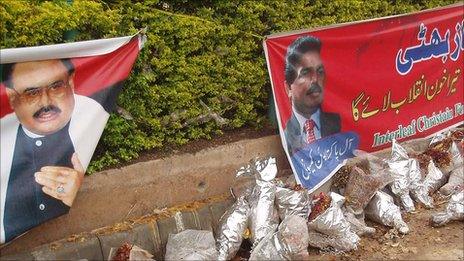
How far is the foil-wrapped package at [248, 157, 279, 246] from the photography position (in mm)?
4465

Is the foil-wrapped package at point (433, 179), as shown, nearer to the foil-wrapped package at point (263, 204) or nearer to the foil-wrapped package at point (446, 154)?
the foil-wrapped package at point (446, 154)

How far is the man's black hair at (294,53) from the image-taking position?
5.12m

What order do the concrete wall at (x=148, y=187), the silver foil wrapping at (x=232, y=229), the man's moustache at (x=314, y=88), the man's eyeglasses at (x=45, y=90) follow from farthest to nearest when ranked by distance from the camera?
the man's moustache at (x=314, y=88)
the silver foil wrapping at (x=232, y=229)
the concrete wall at (x=148, y=187)
the man's eyeglasses at (x=45, y=90)

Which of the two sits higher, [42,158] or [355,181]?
[42,158]

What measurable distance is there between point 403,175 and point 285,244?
1.77 meters

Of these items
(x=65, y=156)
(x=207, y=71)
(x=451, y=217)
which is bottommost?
(x=451, y=217)

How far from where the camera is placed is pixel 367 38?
5879 millimetres

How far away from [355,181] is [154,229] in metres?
1.93

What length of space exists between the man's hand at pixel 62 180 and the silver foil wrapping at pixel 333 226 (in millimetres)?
1910

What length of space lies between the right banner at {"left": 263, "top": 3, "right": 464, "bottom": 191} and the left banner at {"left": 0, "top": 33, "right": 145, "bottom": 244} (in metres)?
1.63

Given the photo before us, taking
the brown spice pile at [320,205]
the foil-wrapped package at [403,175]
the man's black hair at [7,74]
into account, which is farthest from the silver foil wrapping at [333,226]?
the man's black hair at [7,74]

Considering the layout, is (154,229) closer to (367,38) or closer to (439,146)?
(367,38)

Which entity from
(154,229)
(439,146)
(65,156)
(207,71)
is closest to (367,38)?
(439,146)

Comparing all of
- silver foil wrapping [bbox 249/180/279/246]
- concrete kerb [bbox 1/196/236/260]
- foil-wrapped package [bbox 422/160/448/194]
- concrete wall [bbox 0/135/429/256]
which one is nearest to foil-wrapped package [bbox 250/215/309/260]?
silver foil wrapping [bbox 249/180/279/246]
